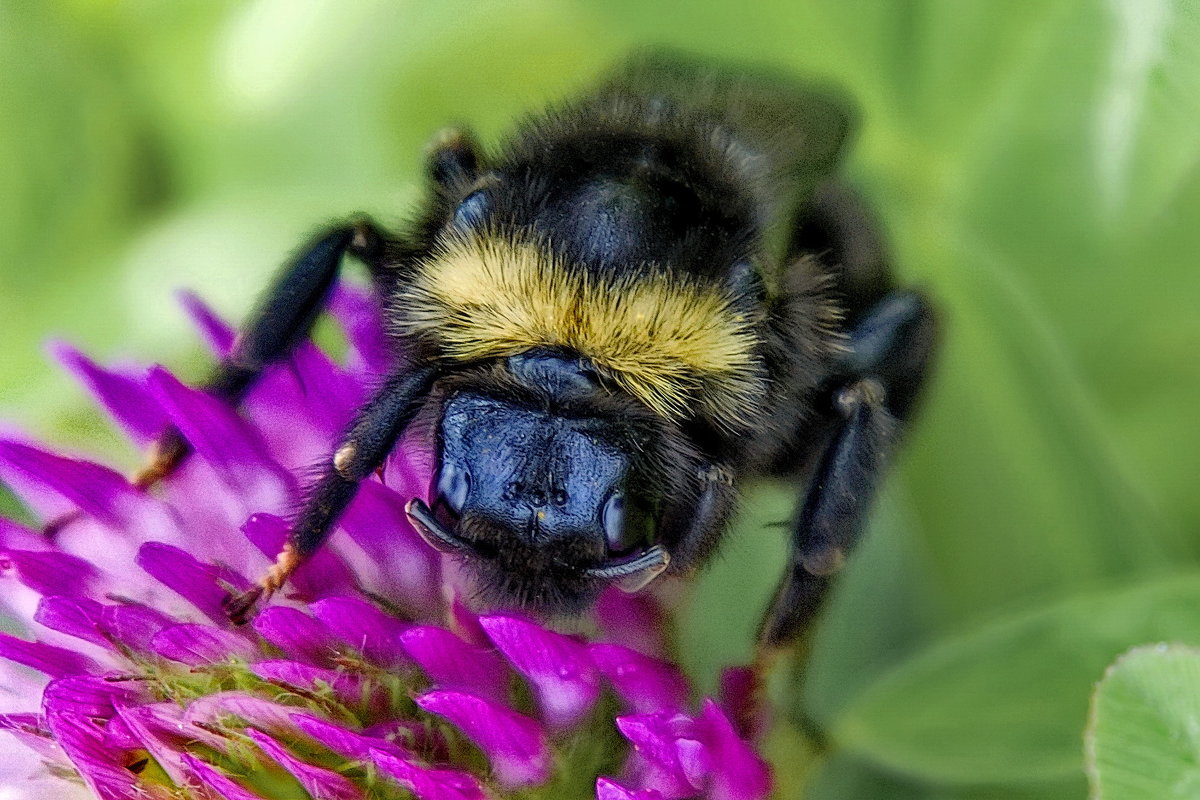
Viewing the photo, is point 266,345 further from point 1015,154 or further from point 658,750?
point 1015,154

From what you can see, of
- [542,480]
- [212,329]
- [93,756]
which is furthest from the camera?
[212,329]

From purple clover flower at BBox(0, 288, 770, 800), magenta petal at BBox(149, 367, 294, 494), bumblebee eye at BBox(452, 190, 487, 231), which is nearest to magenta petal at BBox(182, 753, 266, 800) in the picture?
purple clover flower at BBox(0, 288, 770, 800)

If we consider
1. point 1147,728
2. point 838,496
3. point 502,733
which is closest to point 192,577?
point 502,733

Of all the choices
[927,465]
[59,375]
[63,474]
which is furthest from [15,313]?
[927,465]

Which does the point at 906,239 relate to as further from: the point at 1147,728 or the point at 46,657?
the point at 46,657

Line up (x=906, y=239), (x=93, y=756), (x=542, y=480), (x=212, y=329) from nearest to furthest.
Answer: (x=542, y=480) → (x=93, y=756) → (x=212, y=329) → (x=906, y=239)

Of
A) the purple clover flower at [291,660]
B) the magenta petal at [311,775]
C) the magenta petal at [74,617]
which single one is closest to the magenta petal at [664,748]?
the purple clover flower at [291,660]
